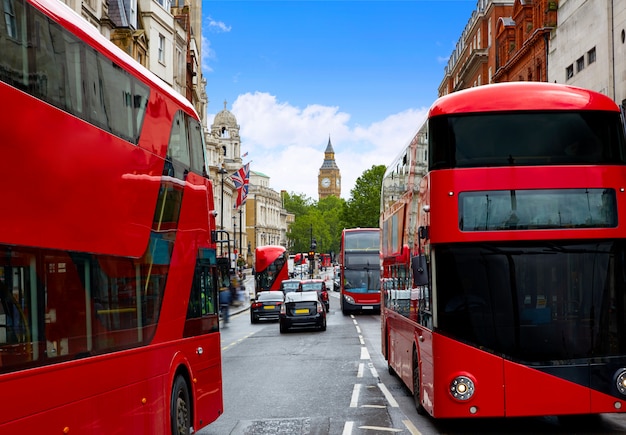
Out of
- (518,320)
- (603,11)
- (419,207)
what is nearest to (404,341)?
(419,207)

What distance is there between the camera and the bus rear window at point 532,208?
10.3m

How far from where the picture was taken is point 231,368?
20.9 metres

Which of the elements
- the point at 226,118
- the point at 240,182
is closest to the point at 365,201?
the point at 226,118

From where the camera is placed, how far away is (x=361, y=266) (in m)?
45.5

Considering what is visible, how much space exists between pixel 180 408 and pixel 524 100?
5.31m

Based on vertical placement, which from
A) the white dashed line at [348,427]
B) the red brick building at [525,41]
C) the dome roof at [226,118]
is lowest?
the white dashed line at [348,427]

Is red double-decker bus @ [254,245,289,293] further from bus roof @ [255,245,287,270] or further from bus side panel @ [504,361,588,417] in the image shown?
bus side panel @ [504,361,588,417]

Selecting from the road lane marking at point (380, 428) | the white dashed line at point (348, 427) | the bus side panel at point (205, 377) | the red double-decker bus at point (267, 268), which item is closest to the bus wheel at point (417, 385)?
the road lane marking at point (380, 428)

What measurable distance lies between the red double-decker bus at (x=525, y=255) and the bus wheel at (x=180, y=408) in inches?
111

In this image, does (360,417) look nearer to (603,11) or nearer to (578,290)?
(578,290)

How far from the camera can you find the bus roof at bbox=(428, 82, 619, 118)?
1064 cm

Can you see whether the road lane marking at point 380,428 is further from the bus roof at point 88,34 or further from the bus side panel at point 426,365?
the bus roof at point 88,34

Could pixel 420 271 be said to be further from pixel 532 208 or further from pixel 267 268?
pixel 267 268

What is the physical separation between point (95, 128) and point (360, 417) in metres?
6.99
